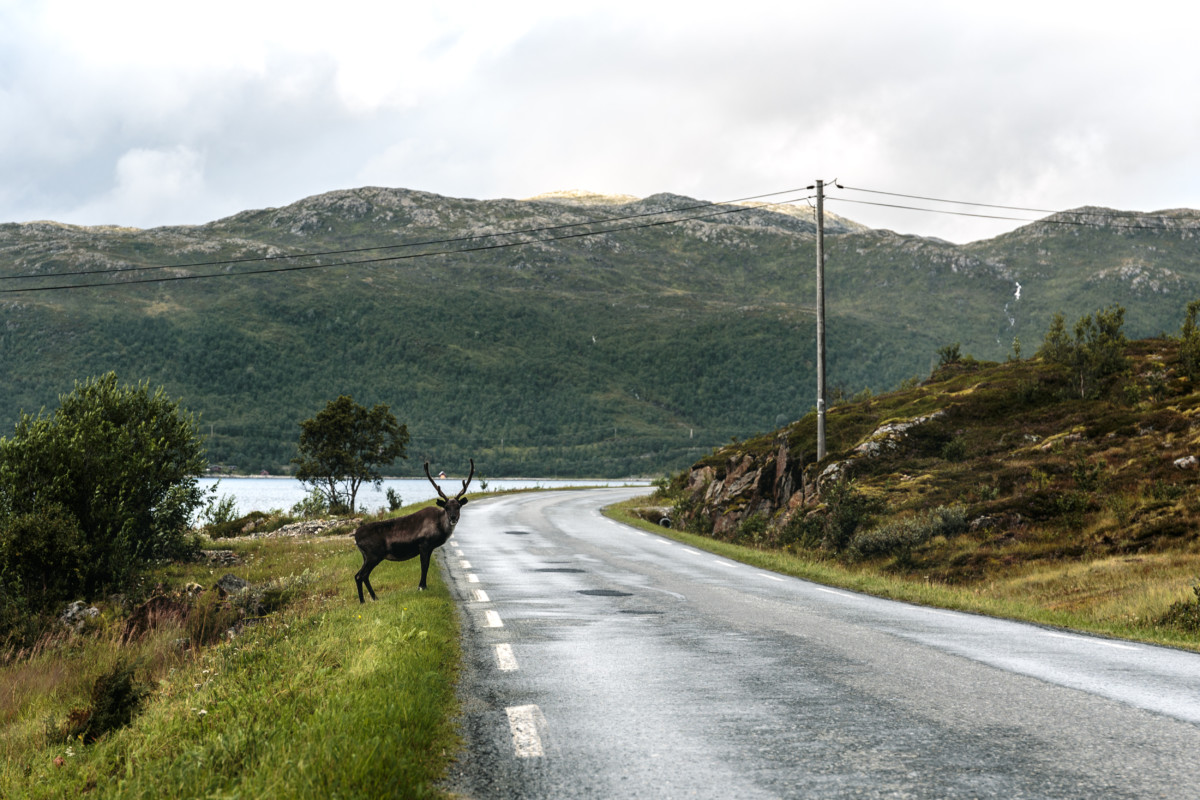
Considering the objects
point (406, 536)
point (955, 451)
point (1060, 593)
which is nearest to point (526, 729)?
point (406, 536)

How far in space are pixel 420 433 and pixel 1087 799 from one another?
150 metres

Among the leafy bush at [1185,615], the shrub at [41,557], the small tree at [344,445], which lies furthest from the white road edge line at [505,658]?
the small tree at [344,445]

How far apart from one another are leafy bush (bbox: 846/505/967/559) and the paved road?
887 cm

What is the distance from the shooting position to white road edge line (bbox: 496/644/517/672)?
7.92 metres

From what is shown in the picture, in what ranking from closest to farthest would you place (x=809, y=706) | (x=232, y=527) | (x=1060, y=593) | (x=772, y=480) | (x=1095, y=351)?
(x=809, y=706)
(x=1060, y=593)
(x=1095, y=351)
(x=772, y=480)
(x=232, y=527)

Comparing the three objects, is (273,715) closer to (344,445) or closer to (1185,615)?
(1185,615)

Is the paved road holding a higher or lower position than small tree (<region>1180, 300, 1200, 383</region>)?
lower

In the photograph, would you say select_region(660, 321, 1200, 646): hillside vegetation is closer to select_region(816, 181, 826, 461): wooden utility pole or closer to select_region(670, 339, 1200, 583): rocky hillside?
select_region(670, 339, 1200, 583): rocky hillside

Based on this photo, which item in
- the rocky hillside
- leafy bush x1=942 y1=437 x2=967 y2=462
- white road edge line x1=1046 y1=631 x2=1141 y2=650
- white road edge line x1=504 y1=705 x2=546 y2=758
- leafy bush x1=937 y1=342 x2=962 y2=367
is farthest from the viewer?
leafy bush x1=937 y1=342 x2=962 y2=367

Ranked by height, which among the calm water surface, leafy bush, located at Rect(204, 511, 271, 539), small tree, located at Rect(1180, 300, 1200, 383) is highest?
small tree, located at Rect(1180, 300, 1200, 383)

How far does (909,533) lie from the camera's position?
70.3ft

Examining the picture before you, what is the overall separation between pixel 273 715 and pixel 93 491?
1722 cm

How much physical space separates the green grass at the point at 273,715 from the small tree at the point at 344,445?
3621cm

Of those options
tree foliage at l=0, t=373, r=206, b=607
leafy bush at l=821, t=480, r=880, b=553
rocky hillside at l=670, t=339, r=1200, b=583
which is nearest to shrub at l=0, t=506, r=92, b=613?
tree foliage at l=0, t=373, r=206, b=607
